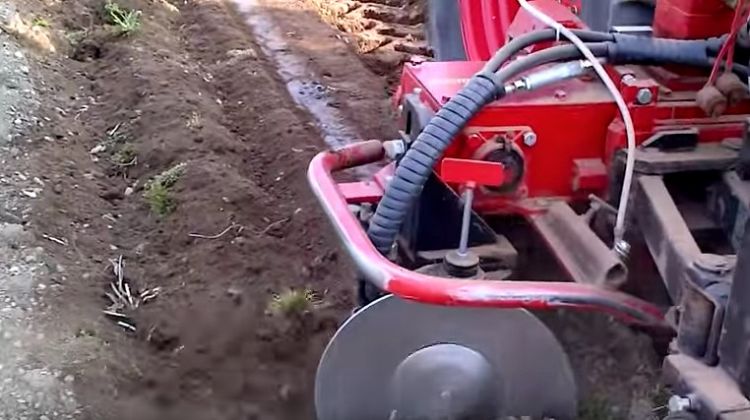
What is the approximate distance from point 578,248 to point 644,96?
45cm

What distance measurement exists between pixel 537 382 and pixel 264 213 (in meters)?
1.96

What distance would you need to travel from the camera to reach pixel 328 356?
307 cm

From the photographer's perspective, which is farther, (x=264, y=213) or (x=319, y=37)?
(x=319, y=37)

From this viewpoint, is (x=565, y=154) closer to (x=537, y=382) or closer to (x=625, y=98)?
(x=625, y=98)

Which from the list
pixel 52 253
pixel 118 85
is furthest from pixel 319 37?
pixel 52 253

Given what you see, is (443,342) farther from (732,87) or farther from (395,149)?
(732,87)

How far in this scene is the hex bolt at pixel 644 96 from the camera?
3047 millimetres

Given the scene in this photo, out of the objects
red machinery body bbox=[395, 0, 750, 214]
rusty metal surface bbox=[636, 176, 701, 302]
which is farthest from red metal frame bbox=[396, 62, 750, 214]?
rusty metal surface bbox=[636, 176, 701, 302]

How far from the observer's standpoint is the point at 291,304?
3980 millimetres

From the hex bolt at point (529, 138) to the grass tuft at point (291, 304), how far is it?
1208mm

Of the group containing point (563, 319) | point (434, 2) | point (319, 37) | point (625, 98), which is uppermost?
point (625, 98)

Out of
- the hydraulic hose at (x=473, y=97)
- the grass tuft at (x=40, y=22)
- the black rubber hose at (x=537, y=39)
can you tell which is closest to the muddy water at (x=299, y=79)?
the grass tuft at (x=40, y=22)

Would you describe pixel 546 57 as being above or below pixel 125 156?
above

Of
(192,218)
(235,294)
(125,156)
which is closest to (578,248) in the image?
(235,294)
